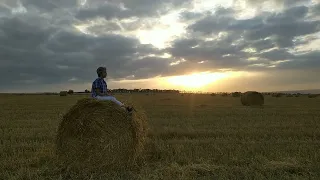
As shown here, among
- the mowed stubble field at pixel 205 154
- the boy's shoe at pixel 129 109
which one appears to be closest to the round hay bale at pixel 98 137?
the boy's shoe at pixel 129 109

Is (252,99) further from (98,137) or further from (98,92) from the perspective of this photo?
(98,137)

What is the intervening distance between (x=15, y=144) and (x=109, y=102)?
134 inches

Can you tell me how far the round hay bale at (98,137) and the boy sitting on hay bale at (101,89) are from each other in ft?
0.37

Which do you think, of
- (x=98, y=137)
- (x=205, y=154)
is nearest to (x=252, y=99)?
(x=205, y=154)

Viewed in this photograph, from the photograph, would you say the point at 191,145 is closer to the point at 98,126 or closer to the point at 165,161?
the point at 165,161

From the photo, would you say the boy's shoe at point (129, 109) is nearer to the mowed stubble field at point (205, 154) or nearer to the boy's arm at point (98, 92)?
the boy's arm at point (98, 92)

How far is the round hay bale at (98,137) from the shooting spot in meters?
7.77

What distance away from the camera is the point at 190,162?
25.0 feet

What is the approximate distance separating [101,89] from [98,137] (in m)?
1.03

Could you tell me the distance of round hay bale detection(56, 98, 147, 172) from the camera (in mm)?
7766

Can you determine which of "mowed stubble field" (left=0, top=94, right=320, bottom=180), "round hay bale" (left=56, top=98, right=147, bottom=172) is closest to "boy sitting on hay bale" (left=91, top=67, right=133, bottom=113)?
"round hay bale" (left=56, top=98, right=147, bottom=172)

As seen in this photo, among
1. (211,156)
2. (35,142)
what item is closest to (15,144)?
(35,142)

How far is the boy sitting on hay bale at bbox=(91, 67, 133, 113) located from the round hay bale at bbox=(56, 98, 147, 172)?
112 mm

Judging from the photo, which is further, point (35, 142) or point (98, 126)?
point (35, 142)
